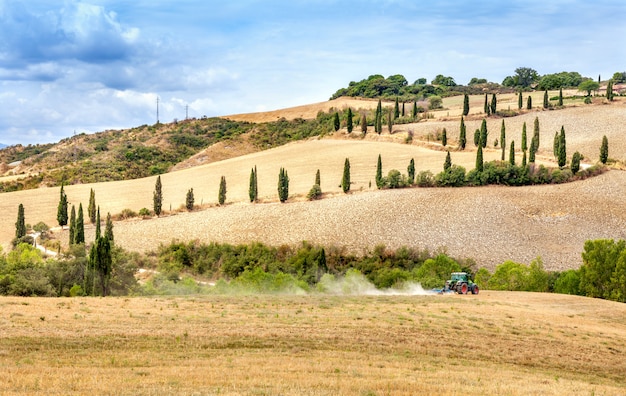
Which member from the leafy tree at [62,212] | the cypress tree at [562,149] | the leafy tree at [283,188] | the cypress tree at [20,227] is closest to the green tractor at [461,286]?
the leafy tree at [283,188]

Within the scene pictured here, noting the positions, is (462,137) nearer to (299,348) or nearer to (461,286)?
(461,286)

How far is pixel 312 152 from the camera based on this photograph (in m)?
154

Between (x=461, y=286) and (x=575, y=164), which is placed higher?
(x=575, y=164)

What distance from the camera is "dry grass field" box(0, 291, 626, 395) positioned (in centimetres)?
2494

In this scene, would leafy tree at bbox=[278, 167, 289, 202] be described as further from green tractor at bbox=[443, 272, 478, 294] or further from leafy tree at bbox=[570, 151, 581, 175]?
green tractor at bbox=[443, 272, 478, 294]

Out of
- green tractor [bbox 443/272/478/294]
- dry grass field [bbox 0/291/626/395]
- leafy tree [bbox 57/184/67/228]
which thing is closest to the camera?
dry grass field [bbox 0/291/626/395]

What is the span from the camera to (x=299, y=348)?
3170 centimetres

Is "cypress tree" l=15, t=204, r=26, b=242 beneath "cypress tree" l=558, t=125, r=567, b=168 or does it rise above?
beneath

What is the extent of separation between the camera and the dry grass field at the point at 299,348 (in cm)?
2494

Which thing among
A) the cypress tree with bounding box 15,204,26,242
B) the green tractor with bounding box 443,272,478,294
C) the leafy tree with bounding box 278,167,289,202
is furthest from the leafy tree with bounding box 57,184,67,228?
the green tractor with bounding box 443,272,478,294

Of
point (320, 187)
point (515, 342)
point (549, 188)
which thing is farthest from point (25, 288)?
point (549, 188)

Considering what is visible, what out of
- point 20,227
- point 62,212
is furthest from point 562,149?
point 20,227

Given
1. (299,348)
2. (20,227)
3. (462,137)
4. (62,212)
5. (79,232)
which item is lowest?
(20,227)

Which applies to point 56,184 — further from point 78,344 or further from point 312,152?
point 78,344
